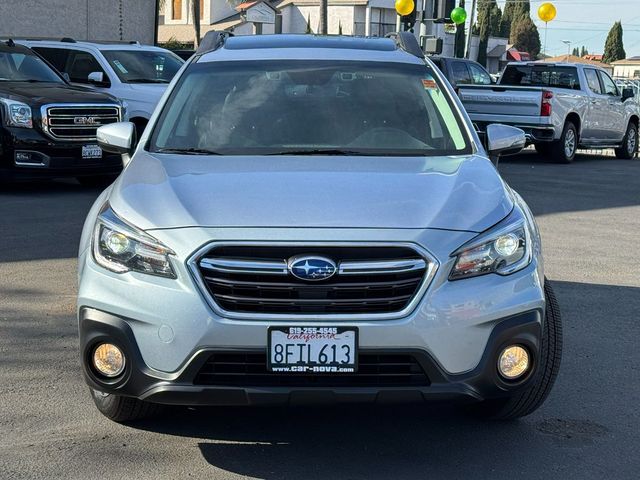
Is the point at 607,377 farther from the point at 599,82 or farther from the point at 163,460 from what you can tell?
the point at 599,82

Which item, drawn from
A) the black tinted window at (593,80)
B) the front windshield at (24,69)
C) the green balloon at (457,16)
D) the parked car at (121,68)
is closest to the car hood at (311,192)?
the front windshield at (24,69)

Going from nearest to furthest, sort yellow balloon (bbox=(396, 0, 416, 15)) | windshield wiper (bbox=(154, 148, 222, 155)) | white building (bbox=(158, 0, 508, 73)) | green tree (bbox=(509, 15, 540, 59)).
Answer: windshield wiper (bbox=(154, 148, 222, 155)) → yellow balloon (bbox=(396, 0, 416, 15)) → white building (bbox=(158, 0, 508, 73)) → green tree (bbox=(509, 15, 540, 59))

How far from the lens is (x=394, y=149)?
17.0 ft

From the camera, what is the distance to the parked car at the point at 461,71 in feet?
71.1

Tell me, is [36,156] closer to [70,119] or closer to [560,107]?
[70,119]

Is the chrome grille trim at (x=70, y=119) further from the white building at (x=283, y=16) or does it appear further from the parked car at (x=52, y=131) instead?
the white building at (x=283, y=16)

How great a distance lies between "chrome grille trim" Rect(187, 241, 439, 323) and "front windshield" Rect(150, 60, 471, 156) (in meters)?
1.19

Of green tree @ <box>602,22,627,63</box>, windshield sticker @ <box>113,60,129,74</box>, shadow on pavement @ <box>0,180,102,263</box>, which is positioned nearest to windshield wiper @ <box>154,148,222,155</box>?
shadow on pavement @ <box>0,180,102,263</box>

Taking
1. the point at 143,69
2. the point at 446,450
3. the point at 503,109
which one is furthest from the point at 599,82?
the point at 446,450

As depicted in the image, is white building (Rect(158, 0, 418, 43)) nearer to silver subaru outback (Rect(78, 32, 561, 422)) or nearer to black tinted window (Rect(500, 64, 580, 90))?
black tinted window (Rect(500, 64, 580, 90))

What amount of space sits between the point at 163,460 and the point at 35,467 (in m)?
0.51

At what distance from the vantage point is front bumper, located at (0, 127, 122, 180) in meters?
12.2

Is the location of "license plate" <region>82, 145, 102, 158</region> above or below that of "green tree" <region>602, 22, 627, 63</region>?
above

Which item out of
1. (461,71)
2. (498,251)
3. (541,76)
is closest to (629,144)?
(541,76)
